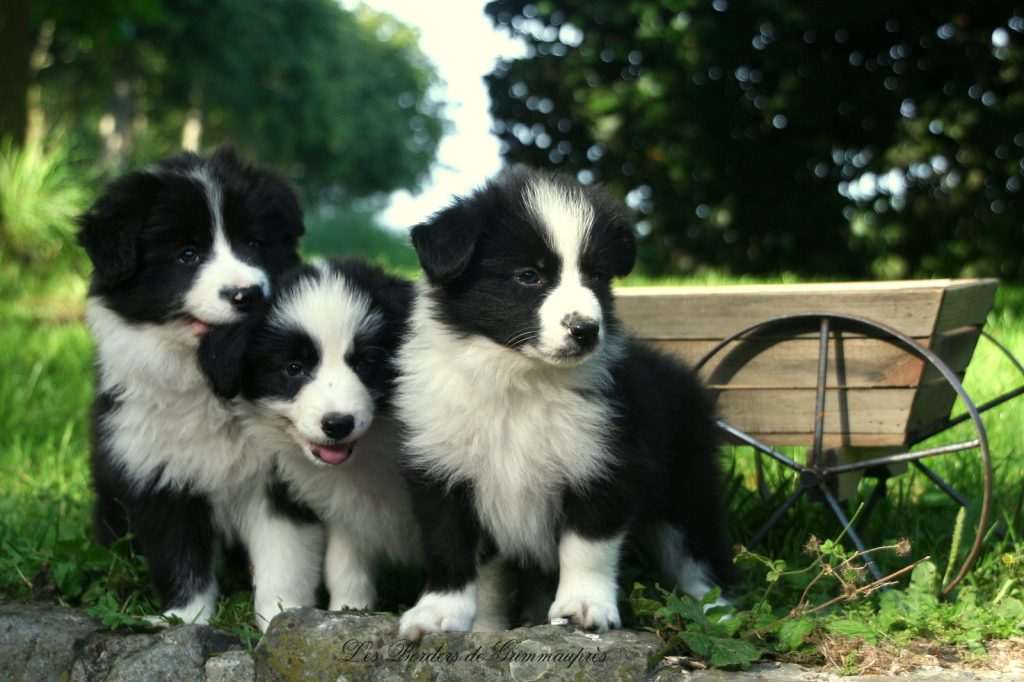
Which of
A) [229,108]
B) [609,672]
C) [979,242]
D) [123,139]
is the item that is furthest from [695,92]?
[229,108]

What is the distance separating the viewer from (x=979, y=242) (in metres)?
9.04

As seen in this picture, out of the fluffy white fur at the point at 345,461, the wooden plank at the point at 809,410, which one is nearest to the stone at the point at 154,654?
the fluffy white fur at the point at 345,461

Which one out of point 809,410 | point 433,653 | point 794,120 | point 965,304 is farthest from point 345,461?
point 794,120

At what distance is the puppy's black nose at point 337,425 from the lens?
312 cm

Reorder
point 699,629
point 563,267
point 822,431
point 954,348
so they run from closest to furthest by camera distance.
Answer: point 563,267 < point 699,629 < point 822,431 < point 954,348

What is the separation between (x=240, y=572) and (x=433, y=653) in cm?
142

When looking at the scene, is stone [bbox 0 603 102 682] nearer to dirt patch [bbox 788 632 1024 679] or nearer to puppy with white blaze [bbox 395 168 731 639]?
puppy with white blaze [bbox 395 168 731 639]

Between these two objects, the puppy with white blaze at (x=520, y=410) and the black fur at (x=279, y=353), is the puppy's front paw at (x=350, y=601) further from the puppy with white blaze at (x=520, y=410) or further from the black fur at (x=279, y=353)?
the black fur at (x=279, y=353)

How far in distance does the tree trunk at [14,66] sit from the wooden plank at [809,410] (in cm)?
884

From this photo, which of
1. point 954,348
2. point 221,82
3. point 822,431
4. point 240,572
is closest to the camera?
point 822,431

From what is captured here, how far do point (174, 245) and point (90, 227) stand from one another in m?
0.29

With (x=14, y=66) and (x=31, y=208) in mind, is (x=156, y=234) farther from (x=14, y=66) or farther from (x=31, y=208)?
(x=14, y=66)

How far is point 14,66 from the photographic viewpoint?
1036 centimetres

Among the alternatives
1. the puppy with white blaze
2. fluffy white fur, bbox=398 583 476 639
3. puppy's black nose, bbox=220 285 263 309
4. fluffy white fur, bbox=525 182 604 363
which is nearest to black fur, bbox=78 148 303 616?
puppy's black nose, bbox=220 285 263 309
